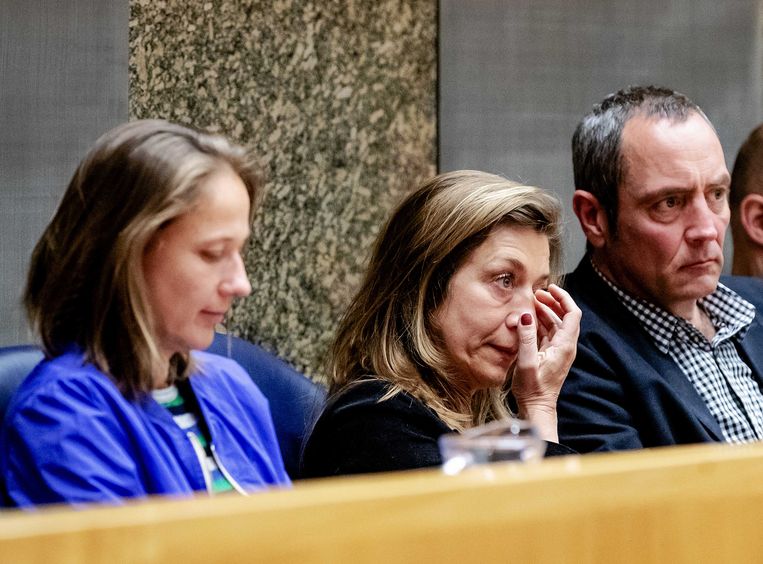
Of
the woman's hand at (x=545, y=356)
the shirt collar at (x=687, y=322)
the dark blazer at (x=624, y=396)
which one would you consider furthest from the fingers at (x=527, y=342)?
the shirt collar at (x=687, y=322)

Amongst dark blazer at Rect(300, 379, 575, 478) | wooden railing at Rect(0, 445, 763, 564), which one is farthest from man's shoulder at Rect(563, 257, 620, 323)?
wooden railing at Rect(0, 445, 763, 564)

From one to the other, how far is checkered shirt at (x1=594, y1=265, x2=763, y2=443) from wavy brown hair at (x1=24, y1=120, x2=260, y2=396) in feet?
3.87

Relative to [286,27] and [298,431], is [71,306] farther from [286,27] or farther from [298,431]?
[286,27]

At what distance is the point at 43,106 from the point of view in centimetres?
257

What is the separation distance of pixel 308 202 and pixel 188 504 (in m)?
2.09

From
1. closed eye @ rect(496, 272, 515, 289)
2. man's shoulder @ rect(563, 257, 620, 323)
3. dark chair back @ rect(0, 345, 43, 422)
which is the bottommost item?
man's shoulder @ rect(563, 257, 620, 323)

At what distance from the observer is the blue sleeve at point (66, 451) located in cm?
151

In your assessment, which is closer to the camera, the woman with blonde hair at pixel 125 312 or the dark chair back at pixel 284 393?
the woman with blonde hair at pixel 125 312

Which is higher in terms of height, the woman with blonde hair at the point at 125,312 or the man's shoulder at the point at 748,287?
the woman with blonde hair at the point at 125,312

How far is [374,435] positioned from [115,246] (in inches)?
21.8

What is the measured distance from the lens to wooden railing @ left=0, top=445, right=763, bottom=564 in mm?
857

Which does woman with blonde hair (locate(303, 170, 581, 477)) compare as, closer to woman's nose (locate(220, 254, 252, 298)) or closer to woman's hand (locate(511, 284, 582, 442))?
woman's hand (locate(511, 284, 582, 442))

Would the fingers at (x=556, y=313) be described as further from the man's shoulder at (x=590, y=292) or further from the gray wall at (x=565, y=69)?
the gray wall at (x=565, y=69)

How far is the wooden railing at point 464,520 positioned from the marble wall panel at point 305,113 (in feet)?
5.76
